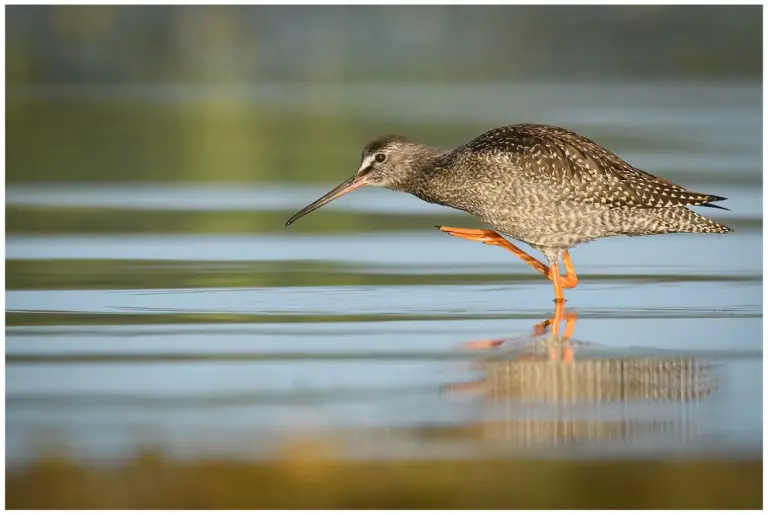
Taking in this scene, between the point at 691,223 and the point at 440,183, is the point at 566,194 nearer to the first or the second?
the point at 691,223

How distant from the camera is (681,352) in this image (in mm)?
9453

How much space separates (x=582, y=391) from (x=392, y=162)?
4.42 metres

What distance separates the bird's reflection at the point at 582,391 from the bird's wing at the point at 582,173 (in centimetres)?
170

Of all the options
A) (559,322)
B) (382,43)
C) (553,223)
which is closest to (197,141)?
(553,223)

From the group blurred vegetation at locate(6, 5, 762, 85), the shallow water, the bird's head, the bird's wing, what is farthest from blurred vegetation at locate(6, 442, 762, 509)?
blurred vegetation at locate(6, 5, 762, 85)

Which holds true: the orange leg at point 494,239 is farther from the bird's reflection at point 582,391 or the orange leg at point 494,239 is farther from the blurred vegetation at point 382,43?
the blurred vegetation at point 382,43

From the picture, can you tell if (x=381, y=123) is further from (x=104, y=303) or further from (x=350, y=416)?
(x=350, y=416)

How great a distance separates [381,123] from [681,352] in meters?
19.5

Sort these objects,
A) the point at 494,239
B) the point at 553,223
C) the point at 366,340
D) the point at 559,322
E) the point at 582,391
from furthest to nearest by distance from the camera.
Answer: the point at 494,239
the point at 553,223
the point at 559,322
the point at 366,340
the point at 582,391

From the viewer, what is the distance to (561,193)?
1138 centimetres

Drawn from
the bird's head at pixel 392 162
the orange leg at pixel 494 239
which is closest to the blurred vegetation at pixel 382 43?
the bird's head at pixel 392 162

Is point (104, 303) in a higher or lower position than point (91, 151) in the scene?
lower

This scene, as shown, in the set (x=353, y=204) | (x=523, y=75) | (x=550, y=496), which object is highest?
(x=523, y=75)

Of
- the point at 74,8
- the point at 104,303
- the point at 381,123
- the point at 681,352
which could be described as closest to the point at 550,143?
the point at 681,352
